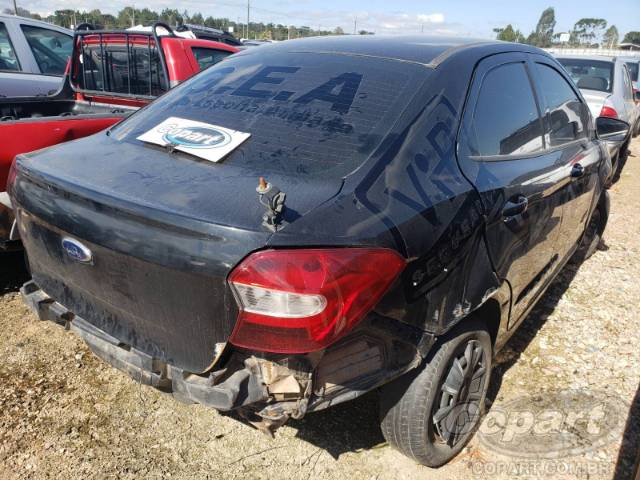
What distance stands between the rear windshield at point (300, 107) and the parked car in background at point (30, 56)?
4.90 m

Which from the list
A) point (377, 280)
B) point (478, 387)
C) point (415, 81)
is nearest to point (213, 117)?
point (415, 81)

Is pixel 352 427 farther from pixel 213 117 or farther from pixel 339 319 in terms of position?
pixel 213 117

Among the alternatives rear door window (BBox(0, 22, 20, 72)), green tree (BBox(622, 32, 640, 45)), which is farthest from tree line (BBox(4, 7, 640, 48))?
rear door window (BBox(0, 22, 20, 72))

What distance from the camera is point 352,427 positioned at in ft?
8.30

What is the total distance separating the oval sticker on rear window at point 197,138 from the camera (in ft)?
6.54

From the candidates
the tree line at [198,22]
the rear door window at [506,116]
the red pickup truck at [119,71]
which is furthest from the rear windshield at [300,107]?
the tree line at [198,22]

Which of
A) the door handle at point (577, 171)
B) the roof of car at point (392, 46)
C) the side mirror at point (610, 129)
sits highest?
the roof of car at point (392, 46)

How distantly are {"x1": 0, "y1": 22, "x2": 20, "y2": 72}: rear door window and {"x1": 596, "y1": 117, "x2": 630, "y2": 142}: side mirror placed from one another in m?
6.92

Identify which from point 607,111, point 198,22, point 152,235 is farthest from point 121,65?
point 198,22

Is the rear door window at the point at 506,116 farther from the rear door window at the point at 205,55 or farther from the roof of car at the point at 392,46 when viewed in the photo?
the rear door window at the point at 205,55

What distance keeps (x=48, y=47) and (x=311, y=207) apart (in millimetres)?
7323

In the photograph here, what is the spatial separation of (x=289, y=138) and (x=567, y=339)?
96.4 inches

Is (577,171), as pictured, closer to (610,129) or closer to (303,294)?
(610,129)

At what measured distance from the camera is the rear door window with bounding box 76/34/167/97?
197 inches
